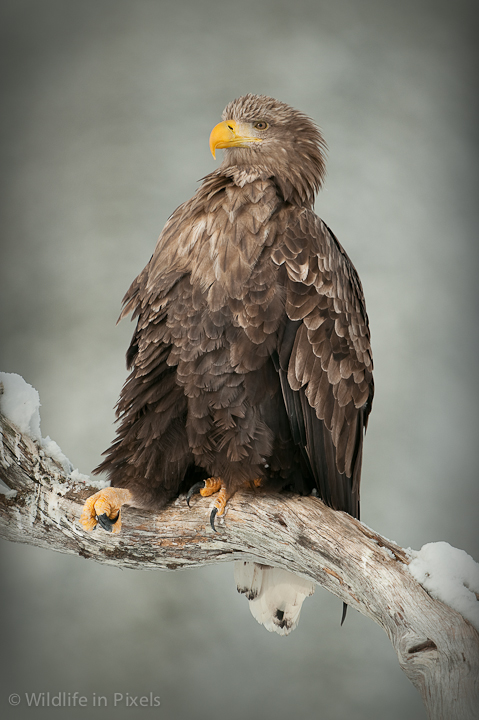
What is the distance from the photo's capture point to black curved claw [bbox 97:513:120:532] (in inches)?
94.1

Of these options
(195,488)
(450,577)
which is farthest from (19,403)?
(450,577)

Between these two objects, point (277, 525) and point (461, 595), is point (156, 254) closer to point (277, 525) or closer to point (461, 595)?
point (277, 525)

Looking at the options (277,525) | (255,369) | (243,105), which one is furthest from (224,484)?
(243,105)

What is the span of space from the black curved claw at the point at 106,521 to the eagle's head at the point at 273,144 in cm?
147

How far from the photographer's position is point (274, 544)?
8.10 feet

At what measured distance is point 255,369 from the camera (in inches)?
92.7

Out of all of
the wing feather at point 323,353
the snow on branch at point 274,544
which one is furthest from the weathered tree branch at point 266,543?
the wing feather at point 323,353

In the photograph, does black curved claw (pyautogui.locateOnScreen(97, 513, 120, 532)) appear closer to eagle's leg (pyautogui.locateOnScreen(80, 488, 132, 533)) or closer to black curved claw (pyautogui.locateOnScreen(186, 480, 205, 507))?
eagle's leg (pyautogui.locateOnScreen(80, 488, 132, 533))

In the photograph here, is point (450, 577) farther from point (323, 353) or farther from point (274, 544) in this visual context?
point (323, 353)

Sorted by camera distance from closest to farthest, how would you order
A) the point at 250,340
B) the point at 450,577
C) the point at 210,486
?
the point at 450,577 < the point at 250,340 < the point at 210,486

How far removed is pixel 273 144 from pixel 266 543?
65.5 inches

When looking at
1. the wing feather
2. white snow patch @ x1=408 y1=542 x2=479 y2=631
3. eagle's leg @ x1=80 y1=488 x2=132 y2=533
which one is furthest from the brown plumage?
white snow patch @ x1=408 y1=542 x2=479 y2=631

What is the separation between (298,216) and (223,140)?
498 millimetres

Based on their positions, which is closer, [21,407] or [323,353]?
[323,353]
